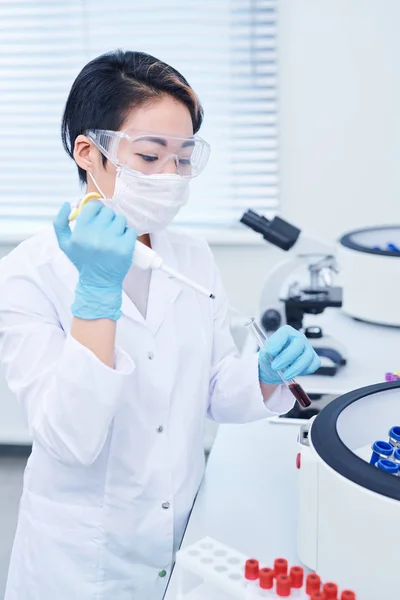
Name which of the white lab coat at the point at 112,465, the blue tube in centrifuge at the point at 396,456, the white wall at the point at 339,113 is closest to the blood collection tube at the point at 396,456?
the blue tube in centrifuge at the point at 396,456

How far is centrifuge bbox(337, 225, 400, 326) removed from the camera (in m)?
2.00

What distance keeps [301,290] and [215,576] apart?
1.20 metres

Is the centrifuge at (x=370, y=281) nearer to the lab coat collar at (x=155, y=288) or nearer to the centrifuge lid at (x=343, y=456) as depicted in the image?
the lab coat collar at (x=155, y=288)

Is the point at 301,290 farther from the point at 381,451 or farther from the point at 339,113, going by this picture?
the point at 339,113

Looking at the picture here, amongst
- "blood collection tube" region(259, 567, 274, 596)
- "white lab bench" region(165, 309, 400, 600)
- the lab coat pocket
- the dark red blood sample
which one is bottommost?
the lab coat pocket

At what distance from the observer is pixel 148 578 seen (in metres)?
1.19

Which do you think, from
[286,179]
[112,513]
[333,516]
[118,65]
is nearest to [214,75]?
[286,179]

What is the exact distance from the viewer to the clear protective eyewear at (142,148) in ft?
3.74

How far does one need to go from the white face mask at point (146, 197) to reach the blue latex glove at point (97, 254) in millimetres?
186

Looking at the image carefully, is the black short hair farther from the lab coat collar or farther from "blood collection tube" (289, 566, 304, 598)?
"blood collection tube" (289, 566, 304, 598)

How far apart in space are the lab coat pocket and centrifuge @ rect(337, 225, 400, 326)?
3.80ft

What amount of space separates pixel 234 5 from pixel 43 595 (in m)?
2.30

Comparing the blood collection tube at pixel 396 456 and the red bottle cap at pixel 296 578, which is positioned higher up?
the blood collection tube at pixel 396 456

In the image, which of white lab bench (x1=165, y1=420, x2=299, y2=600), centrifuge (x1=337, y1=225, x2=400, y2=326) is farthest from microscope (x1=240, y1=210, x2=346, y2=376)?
white lab bench (x1=165, y1=420, x2=299, y2=600)
